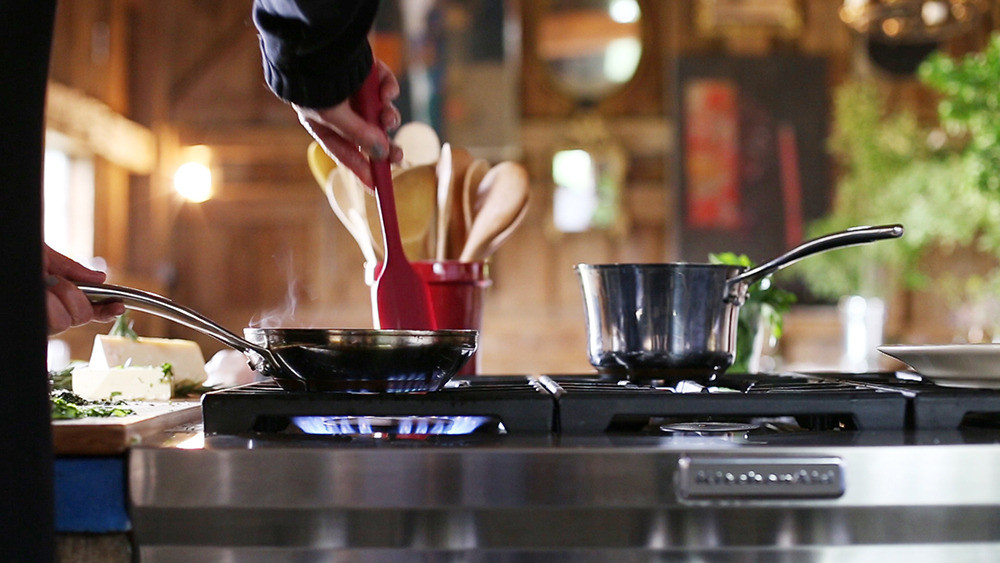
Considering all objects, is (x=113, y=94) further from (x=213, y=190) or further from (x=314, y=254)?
(x=314, y=254)

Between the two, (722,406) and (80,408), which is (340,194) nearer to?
(80,408)

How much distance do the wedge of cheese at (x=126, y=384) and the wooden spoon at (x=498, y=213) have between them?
42 cm

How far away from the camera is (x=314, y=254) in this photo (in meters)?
5.14

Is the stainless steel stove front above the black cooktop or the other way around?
the other way around

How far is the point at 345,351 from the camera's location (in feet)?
2.32

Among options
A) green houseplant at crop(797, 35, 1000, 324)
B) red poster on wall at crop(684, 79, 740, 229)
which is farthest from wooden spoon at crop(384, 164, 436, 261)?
red poster on wall at crop(684, 79, 740, 229)

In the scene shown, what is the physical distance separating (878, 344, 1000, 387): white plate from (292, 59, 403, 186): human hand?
0.48 m

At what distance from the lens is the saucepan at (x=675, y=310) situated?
848mm

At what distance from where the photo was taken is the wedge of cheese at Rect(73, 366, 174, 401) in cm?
92

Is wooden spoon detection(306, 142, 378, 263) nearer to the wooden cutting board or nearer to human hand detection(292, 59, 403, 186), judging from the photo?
human hand detection(292, 59, 403, 186)

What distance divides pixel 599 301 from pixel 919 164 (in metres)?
3.25

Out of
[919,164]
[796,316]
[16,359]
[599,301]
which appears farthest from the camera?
[796,316]

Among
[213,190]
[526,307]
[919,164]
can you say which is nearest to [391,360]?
[919,164]

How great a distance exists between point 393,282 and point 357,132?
17 cm
